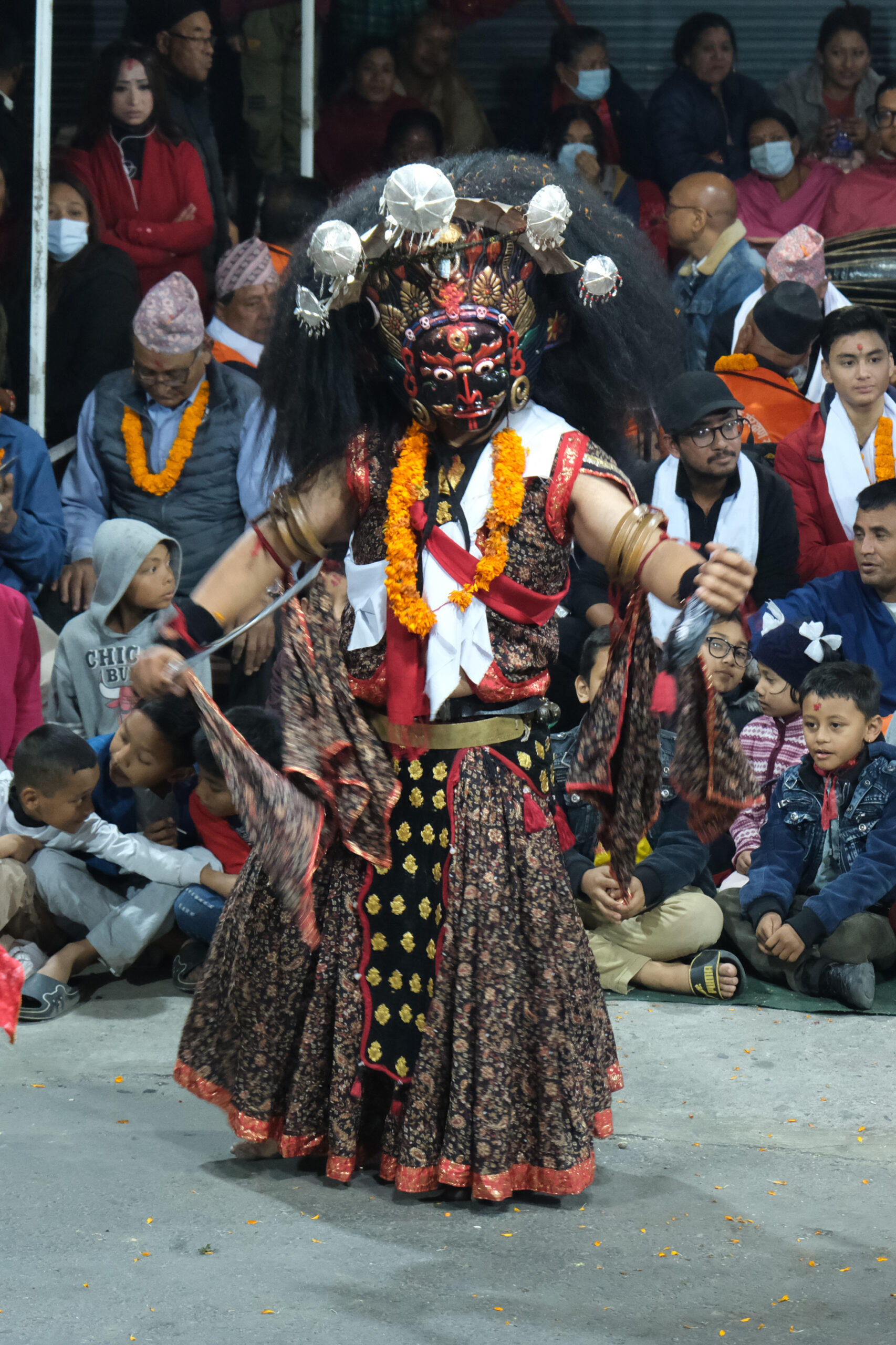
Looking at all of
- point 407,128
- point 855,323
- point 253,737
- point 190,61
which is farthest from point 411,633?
point 407,128

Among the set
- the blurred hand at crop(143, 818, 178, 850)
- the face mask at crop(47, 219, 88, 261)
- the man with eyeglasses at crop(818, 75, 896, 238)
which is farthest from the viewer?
the man with eyeglasses at crop(818, 75, 896, 238)

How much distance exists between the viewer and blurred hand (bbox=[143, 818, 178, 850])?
4500mm

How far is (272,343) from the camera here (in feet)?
10.2

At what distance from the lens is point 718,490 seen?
5.15m

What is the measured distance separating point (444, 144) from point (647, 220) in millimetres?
1004

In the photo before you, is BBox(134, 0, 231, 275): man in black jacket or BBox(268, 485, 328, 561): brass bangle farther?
BBox(134, 0, 231, 275): man in black jacket

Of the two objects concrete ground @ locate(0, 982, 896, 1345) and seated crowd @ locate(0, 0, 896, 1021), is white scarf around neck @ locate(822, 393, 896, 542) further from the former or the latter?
concrete ground @ locate(0, 982, 896, 1345)

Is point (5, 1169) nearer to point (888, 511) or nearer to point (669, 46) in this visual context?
point (888, 511)

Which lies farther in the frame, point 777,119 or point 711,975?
point 777,119

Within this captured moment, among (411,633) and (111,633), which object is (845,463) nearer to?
(111,633)

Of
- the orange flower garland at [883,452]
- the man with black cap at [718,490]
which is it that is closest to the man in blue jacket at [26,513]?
the man with black cap at [718,490]

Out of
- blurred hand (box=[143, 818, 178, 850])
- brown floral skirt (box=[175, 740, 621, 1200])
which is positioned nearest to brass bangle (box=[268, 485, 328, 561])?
brown floral skirt (box=[175, 740, 621, 1200])

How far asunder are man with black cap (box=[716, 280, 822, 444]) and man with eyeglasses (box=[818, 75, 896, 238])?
114 cm

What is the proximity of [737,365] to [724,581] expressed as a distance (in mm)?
3300
